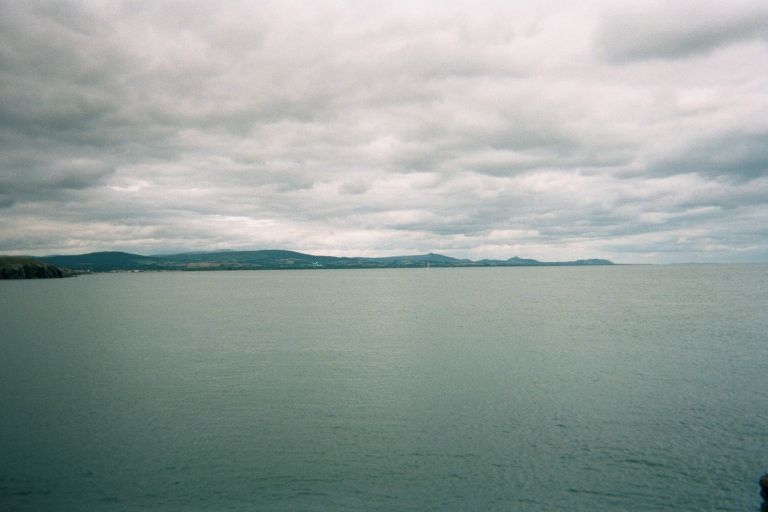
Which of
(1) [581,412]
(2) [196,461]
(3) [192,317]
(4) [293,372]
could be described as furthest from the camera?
(3) [192,317]

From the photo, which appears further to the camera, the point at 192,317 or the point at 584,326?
the point at 192,317

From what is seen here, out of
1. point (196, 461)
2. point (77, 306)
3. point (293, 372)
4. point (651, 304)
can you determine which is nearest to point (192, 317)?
point (77, 306)

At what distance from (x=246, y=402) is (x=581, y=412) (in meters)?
19.0

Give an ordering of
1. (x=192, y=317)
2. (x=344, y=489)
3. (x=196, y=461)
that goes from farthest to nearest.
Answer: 1. (x=192, y=317)
2. (x=196, y=461)
3. (x=344, y=489)

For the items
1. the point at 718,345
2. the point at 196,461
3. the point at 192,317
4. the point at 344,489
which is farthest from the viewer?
the point at 192,317

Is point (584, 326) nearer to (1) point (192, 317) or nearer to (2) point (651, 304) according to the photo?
(2) point (651, 304)

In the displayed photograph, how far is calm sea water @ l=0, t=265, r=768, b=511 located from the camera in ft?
63.2

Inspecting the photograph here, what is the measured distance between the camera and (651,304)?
96.8m

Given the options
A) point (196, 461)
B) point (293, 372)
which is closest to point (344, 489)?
point (196, 461)

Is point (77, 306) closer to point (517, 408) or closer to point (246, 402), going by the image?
point (246, 402)

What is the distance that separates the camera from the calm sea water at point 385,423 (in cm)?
1925

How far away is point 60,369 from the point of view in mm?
39844

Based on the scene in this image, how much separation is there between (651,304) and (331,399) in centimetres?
8466

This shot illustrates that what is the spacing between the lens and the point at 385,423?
26594 millimetres
